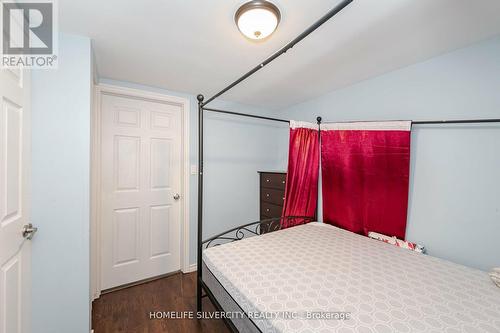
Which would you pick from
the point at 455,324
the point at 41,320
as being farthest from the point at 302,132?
the point at 41,320

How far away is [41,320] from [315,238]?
2149 millimetres

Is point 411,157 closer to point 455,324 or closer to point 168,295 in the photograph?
point 455,324

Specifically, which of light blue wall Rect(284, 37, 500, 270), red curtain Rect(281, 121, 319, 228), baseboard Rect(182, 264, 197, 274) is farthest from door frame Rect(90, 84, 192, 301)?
light blue wall Rect(284, 37, 500, 270)

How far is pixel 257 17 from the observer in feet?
3.83

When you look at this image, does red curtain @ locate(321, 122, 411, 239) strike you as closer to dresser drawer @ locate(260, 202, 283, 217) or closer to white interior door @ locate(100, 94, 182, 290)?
dresser drawer @ locate(260, 202, 283, 217)

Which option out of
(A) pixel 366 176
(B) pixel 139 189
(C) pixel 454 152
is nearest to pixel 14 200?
(B) pixel 139 189

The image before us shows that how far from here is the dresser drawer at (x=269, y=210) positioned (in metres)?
2.85

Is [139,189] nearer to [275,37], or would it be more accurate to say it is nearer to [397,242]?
[275,37]

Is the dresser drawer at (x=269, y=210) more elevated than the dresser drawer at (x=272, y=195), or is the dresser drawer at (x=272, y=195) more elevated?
the dresser drawer at (x=272, y=195)

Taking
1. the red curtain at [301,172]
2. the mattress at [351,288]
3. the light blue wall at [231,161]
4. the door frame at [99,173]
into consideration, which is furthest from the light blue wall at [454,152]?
the door frame at [99,173]

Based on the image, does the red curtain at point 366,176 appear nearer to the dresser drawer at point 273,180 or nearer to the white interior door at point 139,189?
the dresser drawer at point 273,180

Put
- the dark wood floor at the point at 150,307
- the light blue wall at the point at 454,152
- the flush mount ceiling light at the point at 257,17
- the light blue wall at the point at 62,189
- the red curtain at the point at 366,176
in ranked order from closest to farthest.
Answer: the flush mount ceiling light at the point at 257,17 < the light blue wall at the point at 62,189 < the light blue wall at the point at 454,152 < the dark wood floor at the point at 150,307 < the red curtain at the point at 366,176

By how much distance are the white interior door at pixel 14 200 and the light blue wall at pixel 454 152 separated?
285cm

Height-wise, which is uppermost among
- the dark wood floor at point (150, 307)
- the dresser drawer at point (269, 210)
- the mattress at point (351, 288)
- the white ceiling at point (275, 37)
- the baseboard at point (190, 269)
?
the white ceiling at point (275, 37)
